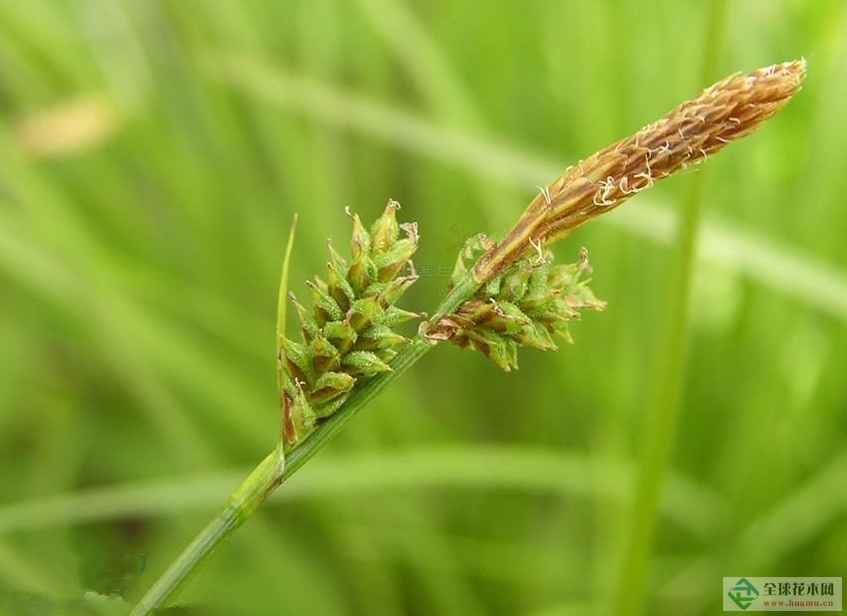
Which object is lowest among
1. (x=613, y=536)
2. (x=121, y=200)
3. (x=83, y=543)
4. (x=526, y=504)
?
(x=83, y=543)

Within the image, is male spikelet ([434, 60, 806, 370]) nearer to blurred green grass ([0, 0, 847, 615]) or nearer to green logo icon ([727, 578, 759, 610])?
blurred green grass ([0, 0, 847, 615])

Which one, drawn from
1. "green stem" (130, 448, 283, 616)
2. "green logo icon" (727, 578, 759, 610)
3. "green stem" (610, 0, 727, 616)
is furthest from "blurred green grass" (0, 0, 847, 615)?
"green stem" (130, 448, 283, 616)

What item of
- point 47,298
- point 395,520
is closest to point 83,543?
point 395,520

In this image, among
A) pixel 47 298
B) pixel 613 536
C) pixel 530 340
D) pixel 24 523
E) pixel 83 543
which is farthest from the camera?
pixel 47 298

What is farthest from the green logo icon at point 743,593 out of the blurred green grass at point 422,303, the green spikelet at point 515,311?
the green spikelet at point 515,311

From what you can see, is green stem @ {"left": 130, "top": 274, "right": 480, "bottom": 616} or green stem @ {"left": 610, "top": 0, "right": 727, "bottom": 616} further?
green stem @ {"left": 610, "top": 0, "right": 727, "bottom": 616}

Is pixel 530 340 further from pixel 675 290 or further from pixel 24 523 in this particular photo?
pixel 24 523

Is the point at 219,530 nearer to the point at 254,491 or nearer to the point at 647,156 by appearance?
the point at 254,491
